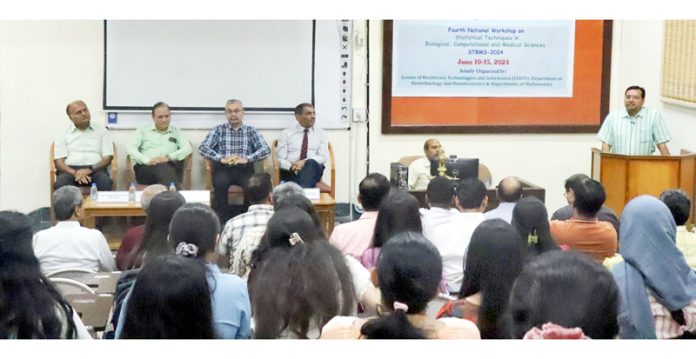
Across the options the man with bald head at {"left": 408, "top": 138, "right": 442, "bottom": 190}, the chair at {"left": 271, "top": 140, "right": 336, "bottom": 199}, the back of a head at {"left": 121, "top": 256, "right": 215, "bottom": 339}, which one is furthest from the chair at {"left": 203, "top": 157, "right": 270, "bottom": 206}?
the back of a head at {"left": 121, "top": 256, "right": 215, "bottom": 339}

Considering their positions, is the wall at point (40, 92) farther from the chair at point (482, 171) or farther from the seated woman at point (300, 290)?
the seated woman at point (300, 290)

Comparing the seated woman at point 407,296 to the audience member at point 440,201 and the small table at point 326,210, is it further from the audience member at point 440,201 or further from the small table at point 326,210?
the small table at point 326,210

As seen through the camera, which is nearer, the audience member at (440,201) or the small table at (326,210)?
the audience member at (440,201)

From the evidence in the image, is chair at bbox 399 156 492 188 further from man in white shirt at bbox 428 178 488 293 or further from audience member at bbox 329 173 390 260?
audience member at bbox 329 173 390 260

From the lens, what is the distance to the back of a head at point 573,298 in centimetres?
204

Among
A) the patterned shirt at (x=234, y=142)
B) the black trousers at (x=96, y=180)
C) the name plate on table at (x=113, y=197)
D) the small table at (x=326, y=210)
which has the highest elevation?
the patterned shirt at (x=234, y=142)

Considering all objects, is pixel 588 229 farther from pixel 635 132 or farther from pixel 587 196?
pixel 635 132

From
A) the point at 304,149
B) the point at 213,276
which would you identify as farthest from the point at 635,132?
the point at 213,276

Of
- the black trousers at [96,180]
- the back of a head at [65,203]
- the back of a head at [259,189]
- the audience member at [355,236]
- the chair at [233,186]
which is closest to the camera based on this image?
the audience member at [355,236]

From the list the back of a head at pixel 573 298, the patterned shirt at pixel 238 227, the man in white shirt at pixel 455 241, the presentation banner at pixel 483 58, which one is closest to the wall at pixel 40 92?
the presentation banner at pixel 483 58

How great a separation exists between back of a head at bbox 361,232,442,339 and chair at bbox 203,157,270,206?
5090mm

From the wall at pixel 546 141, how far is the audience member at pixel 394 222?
14.3 ft

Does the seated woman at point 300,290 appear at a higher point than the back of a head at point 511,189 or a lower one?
lower

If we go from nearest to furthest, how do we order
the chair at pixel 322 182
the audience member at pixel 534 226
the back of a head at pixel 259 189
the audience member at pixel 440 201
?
the audience member at pixel 534 226 → the audience member at pixel 440 201 → the back of a head at pixel 259 189 → the chair at pixel 322 182
